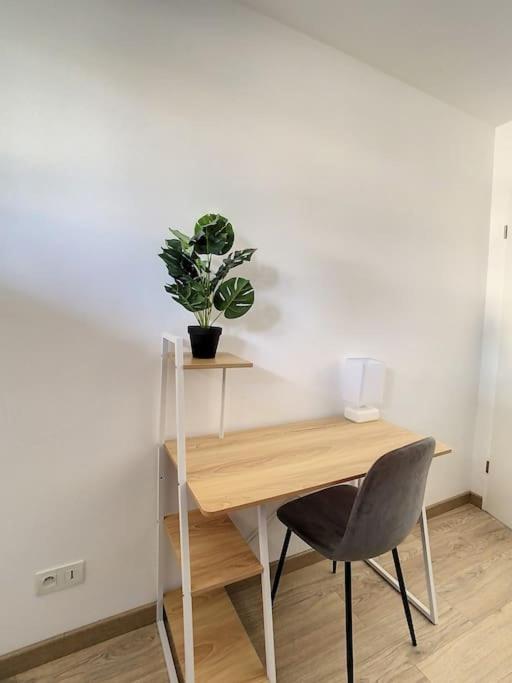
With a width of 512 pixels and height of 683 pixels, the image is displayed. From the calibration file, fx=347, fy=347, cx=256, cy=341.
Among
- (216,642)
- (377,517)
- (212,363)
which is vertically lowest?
(216,642)

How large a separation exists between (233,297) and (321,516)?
93cm

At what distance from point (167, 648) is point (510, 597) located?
1577 mm

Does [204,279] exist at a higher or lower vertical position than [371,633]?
higher

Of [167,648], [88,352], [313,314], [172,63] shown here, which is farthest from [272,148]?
[167,648]

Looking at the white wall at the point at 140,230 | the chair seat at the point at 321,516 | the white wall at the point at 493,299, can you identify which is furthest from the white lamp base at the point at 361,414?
the white wall at the point at 493,299

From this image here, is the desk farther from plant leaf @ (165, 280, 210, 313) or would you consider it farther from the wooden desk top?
plant leaf @ (165, 280, 210, 313)

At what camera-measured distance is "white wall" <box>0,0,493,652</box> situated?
3.75 feet

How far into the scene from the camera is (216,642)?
4.12 feet

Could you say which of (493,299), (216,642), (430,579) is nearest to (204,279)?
(216,642)

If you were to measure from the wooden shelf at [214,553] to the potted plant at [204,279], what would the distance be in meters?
0.69

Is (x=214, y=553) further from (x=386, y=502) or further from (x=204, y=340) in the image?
(x=204, y=340)

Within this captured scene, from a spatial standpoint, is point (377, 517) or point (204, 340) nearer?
point (377, 517)

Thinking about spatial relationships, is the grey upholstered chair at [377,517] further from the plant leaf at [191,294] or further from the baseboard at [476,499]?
the baseboard at [476,499]

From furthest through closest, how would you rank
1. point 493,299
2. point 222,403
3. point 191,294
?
point 493,299, point 222,403, point 191,294
